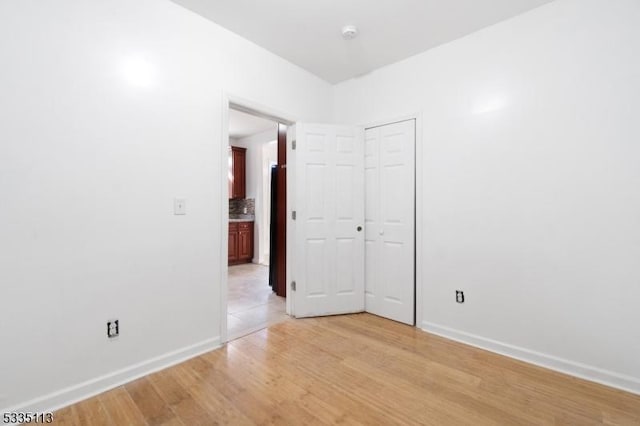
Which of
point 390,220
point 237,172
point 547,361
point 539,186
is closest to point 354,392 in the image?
point 547,361

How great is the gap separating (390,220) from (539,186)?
133 centimetres

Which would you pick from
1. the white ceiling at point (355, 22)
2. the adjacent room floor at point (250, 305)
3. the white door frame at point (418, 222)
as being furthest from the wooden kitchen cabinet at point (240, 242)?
the white door frame at point (418, 222)

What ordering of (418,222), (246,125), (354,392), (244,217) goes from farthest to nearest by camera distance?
1. (244,217)
2. (246,125)
3. (418,222)
4. (354,392)

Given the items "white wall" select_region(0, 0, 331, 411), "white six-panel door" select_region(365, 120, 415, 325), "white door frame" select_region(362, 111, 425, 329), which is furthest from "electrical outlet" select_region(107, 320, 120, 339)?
"white door frame" select_region(362, 111, 425, 329)

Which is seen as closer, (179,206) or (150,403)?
(150,403)

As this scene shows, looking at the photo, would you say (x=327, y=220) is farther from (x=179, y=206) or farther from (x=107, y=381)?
(x=107, y=381)

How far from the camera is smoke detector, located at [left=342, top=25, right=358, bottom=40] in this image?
2439mm

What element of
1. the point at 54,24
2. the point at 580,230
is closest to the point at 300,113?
the point at 54,24

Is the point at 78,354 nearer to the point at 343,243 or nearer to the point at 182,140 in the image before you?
the point at 182,140

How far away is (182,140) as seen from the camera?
2219 millimetres

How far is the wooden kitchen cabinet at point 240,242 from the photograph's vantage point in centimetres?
580

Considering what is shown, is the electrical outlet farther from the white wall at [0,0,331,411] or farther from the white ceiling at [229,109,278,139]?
the white ceiling at [229,109,278,139]

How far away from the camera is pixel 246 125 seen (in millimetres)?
5508

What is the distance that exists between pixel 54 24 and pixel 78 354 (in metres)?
2.00
